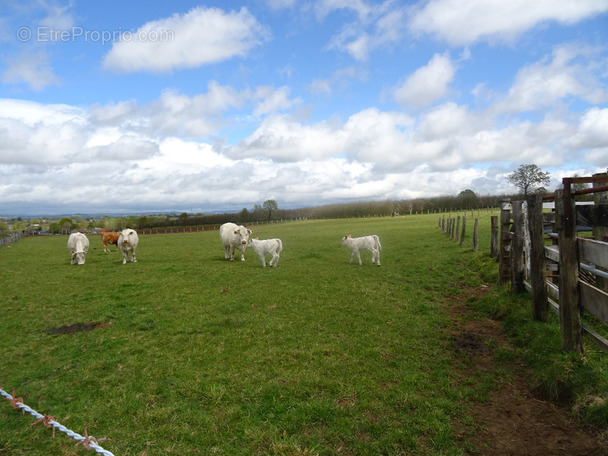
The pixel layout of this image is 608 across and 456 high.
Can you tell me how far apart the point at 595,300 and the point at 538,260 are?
6.75 ft

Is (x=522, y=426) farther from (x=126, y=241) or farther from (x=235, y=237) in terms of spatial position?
(x=126, y=241)

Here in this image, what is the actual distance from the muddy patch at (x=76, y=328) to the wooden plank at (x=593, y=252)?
965cm

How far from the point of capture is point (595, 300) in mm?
4516

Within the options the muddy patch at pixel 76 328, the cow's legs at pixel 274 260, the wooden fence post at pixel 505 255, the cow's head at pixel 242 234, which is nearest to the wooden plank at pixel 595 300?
the wooden fence post at pixel 505 255

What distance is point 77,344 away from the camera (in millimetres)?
7250

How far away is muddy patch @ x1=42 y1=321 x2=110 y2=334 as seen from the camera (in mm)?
8182

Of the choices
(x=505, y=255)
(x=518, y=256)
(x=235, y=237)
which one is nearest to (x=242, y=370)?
(x=518, y=256)

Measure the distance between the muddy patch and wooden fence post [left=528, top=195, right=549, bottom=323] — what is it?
9.55 m

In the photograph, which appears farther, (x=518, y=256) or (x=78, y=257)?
(x=78, y=257)

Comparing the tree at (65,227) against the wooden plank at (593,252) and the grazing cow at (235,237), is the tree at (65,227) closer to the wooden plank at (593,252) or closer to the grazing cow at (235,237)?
the grazing cow at (235,237)

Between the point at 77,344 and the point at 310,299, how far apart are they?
5.79m

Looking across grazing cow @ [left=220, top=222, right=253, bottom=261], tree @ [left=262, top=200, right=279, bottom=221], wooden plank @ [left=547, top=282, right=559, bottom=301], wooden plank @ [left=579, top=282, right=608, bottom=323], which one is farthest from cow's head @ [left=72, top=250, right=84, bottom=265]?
tree @ [left=262, top=200, right=279, bottom=221]

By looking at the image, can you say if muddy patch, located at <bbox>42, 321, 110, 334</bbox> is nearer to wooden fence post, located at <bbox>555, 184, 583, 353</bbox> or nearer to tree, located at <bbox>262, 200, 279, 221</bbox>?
wooden fence post, located at <bbox>555, 184, 583, 353</bbox>

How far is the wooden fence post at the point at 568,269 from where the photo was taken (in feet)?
15.8
